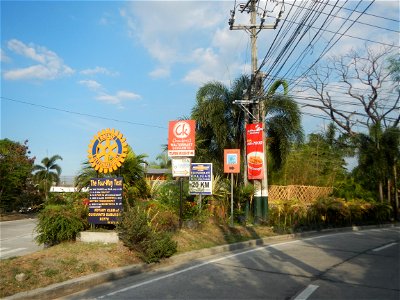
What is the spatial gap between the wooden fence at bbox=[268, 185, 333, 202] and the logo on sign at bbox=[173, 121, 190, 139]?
13.9 m

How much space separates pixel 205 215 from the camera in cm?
1482

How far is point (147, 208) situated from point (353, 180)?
2124cm

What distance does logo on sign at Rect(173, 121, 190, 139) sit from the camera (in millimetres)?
14023

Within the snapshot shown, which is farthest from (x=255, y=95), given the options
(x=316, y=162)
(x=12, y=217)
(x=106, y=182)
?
(x=12, y=217)

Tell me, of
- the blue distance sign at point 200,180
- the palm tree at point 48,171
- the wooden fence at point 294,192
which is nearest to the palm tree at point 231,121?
the wooden fence at point 294,192

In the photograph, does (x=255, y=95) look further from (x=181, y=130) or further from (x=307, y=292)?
(x=307, y=292)

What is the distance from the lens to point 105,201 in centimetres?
1152

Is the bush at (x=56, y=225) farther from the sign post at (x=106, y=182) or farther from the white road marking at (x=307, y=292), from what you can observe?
the white road marking at (x=307, y=292)

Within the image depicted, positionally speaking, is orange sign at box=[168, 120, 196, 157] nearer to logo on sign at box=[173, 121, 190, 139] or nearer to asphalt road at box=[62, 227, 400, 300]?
logo on sign at box=[173, 121, 190, 139]

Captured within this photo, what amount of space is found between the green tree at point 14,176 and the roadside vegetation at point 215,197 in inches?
3.4

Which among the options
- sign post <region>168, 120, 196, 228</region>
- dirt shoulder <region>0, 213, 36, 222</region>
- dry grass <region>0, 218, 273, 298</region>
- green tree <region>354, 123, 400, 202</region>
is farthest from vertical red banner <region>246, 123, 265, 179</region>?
dirt shoulder <region>0, 213, 36, 222</region>

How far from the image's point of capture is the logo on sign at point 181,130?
14.0 m

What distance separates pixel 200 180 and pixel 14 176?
69.2 ft

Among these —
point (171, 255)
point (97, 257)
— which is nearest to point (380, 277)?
point (171, 255)
